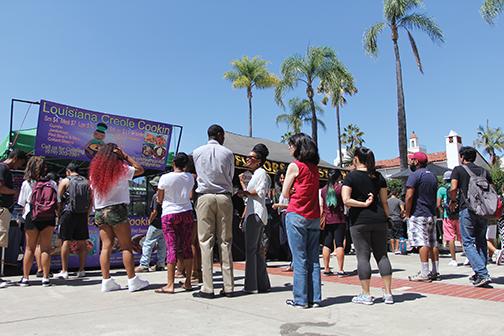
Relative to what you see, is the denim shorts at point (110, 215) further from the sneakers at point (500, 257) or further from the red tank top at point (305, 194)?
the sneakers at point (500, 257)

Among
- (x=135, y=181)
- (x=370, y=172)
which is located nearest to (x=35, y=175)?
(x=135, y=181)

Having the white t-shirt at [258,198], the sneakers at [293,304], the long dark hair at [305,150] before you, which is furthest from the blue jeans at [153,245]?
the long dark hair at [305,150]

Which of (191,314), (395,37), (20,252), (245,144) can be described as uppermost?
(395,37)

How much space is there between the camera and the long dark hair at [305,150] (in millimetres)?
4383

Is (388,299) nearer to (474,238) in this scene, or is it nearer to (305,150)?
(305,150)

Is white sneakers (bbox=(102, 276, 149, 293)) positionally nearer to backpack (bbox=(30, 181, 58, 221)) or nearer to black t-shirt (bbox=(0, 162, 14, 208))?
backpack (bbox=(30, 181, 58, 221))

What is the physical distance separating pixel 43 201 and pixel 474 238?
5843mm

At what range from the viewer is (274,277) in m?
6.53

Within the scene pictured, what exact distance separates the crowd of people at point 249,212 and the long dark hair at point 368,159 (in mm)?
11

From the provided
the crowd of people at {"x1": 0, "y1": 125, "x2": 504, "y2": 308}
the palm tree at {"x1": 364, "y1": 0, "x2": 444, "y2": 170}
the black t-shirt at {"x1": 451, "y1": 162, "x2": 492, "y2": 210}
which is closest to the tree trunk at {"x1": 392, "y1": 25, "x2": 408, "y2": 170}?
the palm tree at {"x1": 364, "y1": 0, "x2": 444, "y2": 170}

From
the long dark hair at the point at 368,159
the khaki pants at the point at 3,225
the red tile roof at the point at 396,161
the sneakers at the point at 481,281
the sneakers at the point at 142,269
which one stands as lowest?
the sneakers at the point at 481,281

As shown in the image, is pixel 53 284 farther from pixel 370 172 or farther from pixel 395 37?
pixel 395 37

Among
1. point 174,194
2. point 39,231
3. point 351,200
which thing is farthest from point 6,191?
point 351,200

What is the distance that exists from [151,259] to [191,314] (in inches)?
170
